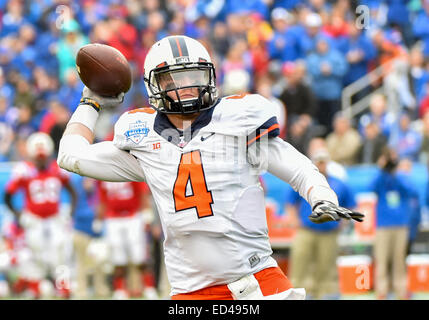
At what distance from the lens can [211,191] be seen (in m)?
3.39

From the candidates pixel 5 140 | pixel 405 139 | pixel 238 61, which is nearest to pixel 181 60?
pixel 405 139

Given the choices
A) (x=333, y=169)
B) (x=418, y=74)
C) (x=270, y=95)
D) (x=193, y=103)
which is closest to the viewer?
(x=193, y=103)

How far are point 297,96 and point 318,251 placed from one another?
262 centimetres

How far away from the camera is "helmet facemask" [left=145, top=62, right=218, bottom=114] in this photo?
11.6 feet

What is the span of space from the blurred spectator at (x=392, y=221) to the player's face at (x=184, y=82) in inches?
238

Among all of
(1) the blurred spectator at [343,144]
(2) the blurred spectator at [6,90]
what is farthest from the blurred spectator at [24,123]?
(1) the blurred spectator at [343,144]

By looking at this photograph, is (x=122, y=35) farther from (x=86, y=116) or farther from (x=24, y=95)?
(x=86, y=116)

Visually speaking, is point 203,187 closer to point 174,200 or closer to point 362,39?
point 174,200

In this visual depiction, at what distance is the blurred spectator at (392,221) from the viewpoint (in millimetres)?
9320

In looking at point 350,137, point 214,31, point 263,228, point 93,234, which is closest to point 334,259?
point 350,137

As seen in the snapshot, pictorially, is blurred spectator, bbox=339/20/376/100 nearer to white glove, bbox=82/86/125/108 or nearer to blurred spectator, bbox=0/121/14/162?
blurred spectator, bbox=0/121/14/162

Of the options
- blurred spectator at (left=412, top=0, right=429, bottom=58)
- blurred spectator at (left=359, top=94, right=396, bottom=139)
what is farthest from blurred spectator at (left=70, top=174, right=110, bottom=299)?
blurred spectator at (left=412, top=0, right=429, bottom=58)

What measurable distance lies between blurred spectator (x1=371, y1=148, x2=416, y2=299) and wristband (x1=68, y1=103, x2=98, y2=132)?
597 cm
